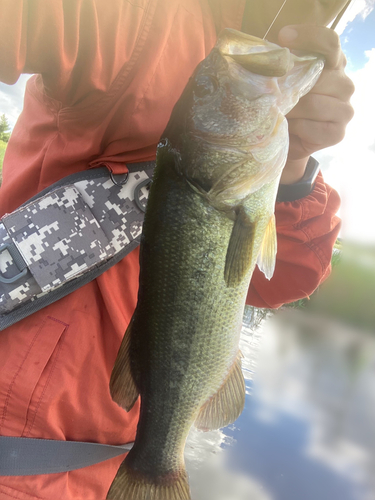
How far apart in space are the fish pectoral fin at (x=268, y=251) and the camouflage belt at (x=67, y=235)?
1.62 ft

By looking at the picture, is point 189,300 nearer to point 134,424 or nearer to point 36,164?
point 134,424

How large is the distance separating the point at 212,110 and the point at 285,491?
3.82 metres

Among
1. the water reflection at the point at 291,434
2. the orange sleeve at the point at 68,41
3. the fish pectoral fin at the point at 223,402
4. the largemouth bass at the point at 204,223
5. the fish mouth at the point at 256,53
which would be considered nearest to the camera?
the orange sleeve at the point at 68,41

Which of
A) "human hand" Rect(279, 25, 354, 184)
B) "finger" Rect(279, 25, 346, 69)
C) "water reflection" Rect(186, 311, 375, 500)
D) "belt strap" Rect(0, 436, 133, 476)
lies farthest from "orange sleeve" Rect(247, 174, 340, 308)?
"water reflection" Rect(186, 311, 375, 500)

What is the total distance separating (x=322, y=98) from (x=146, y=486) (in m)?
1.40

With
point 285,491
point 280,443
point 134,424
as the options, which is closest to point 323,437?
point 280,443

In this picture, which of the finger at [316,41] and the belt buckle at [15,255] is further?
the belt buckle at [15,255]

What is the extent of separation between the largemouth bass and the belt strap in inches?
7.8

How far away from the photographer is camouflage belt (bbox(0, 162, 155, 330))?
1182mm

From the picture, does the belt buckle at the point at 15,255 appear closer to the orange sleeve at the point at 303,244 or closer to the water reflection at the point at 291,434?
the orange sleeve at the point at 303,244

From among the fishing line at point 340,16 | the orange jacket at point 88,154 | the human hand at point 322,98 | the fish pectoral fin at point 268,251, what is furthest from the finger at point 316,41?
the fish pectoral fin at point 268,251

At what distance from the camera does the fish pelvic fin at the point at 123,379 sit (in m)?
1.11

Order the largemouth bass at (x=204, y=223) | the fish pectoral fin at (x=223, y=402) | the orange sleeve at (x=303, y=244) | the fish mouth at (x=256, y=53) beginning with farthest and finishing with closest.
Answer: the orange sleeve at (x=303, y=244)
the fish pectoral fin at (x=223, y=402)
the largemouth bass at (x=204, y=223)
the fish mouth at (x=256, y=53)

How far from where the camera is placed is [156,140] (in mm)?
1278
